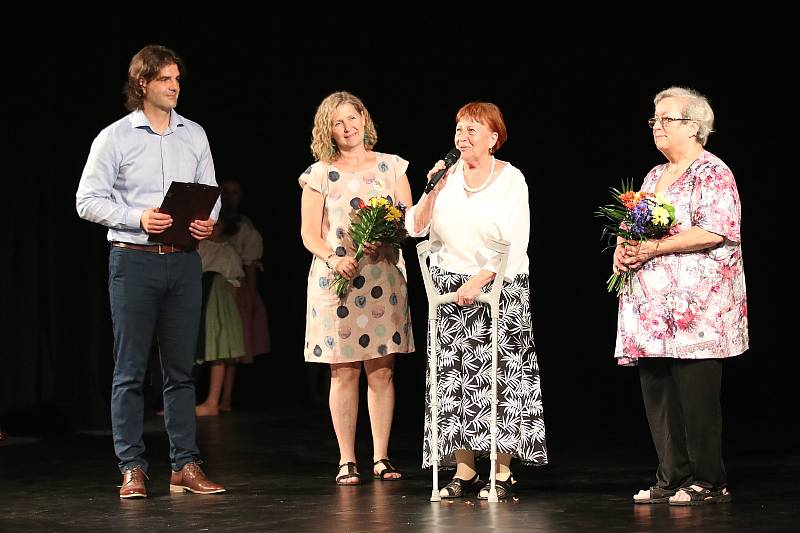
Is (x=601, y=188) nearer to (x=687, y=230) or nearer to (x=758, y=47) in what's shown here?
(x=758, y=47)

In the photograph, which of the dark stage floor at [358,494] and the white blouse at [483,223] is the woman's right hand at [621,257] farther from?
the dark stage floor at [358,494]

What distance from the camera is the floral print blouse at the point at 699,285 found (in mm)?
4461

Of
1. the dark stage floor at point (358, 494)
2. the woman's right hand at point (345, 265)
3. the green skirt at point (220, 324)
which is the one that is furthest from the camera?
the green skirt at point (220, 324)

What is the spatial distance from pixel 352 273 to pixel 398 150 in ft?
13.9

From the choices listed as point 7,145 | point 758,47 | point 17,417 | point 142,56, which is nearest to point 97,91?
point 7,145

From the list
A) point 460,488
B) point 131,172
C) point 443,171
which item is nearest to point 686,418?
point 460,488

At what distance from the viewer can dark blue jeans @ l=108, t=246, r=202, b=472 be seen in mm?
4828

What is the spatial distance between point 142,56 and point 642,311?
2.10 meters

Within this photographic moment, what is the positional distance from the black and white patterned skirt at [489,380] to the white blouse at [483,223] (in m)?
0.08

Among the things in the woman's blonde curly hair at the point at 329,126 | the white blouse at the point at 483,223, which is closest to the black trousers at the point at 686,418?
the white blouse at the point at 483,223

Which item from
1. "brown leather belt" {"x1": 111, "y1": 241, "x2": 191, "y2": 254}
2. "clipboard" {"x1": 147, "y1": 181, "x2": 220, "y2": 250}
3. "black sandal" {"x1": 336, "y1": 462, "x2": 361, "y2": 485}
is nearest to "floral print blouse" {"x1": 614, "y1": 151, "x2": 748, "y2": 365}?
→ "black sandal" {"x1": 336, "y1": 462, "x2": 361, "y2": 485}

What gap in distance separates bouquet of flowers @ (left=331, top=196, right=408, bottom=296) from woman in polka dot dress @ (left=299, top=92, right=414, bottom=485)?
0.36 feet

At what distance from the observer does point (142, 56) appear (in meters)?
4.89

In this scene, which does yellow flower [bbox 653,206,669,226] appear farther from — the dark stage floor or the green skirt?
the green skirt
